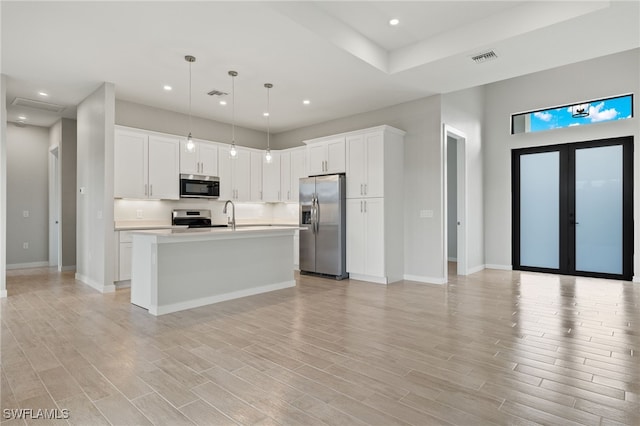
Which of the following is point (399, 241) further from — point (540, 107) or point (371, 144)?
point (540, 107)

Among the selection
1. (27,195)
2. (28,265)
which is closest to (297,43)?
(27,195)

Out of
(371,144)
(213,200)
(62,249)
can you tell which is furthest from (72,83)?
(371,144)

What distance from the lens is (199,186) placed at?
6414 millimetres

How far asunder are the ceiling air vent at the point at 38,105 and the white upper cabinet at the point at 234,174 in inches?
114

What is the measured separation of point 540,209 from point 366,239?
364 centimetres

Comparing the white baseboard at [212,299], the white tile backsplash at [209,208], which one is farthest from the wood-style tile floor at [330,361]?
the white tile backsplash at [209,208]

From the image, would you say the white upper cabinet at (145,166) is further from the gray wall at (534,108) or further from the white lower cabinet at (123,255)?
the gray wall at (534,108)

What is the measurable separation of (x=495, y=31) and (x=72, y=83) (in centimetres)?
566

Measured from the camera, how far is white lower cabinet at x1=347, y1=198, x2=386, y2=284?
5664 mm

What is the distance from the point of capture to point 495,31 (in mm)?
3863

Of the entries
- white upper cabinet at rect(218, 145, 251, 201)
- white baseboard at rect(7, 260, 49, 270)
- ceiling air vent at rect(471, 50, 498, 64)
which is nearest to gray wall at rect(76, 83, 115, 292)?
white upper cabinet at rect(218, 145, 251, 201)

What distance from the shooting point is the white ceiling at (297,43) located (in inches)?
132

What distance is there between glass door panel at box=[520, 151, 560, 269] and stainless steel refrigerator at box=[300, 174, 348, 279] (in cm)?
373

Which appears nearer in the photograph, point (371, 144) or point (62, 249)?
point (371, 144)
